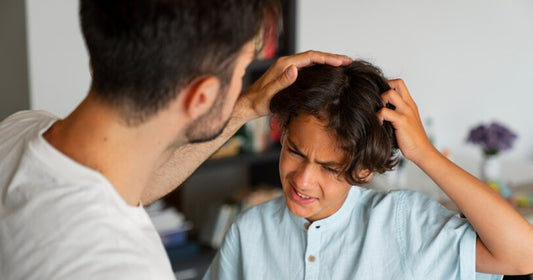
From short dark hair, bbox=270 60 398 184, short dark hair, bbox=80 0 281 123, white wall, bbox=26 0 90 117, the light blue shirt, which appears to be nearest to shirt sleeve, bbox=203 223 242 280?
the light blue shirt

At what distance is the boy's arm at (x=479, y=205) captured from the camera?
1.41 metres

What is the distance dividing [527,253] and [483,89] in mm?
3498

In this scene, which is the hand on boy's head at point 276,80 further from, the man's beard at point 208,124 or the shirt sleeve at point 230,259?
the man's beard at point 208,124

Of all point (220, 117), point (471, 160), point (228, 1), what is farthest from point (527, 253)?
point (471, 160)

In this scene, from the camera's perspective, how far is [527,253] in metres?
1.42

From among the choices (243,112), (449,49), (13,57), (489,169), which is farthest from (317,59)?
(449,49)

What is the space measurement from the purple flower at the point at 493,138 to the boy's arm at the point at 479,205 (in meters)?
2.35

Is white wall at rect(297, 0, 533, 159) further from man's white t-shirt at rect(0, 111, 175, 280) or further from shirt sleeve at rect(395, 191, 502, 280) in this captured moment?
man's white t-shirt at rect(0, 111, 175, 280)

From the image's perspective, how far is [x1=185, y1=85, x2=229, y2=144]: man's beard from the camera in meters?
1.09

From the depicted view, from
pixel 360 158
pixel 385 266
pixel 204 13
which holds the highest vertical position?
pixel 204 13

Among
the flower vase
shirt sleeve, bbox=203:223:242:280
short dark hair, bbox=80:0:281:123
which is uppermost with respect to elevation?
short dark hair, bbox=80:0:281:123

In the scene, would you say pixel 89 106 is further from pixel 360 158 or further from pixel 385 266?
pixel 385 266

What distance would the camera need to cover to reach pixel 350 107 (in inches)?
60.7

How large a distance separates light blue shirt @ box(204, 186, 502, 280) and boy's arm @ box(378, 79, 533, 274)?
0.17ft
